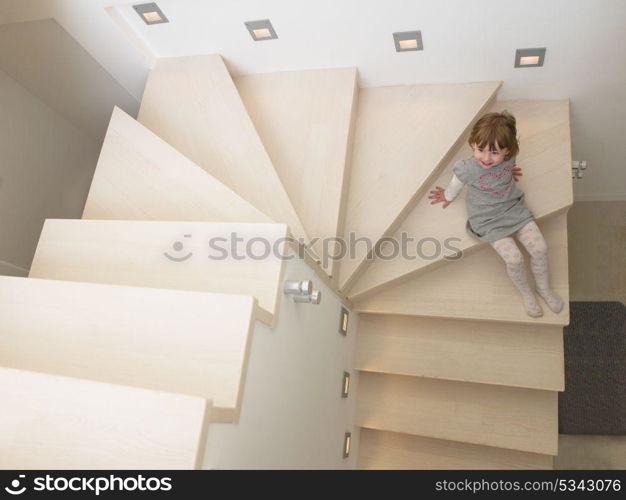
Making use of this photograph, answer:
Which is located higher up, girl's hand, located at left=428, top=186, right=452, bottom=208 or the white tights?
girl's hand, located at left=428, top=186, right=452, bottom=208

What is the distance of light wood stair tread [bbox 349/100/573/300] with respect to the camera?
243 cm

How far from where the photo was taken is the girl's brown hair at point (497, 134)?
2189 millimetres

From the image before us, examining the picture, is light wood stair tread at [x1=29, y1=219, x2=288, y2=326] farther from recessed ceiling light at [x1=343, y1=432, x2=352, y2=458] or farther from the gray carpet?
the gray carpet

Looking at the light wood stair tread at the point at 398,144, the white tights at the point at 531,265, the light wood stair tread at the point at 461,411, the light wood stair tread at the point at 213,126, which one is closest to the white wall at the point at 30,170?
the light wood stair tread at the point at 213,126

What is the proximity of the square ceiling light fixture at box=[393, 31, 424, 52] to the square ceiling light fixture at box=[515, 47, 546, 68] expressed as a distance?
19.0 inches

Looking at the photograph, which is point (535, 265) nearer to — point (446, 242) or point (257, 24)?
point (446, 242)

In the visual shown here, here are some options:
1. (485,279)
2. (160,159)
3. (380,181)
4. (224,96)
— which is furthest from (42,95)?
(485,279)

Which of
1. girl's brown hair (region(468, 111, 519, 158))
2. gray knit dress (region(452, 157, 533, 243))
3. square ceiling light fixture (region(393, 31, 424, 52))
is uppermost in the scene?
square ceiling light fixture (region(393, 31, 424, 52))

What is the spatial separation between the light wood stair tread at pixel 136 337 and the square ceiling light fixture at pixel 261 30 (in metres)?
1.75

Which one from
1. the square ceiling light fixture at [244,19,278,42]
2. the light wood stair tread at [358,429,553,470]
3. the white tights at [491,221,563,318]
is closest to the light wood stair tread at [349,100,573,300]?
the white tights at [491,221,563,318]

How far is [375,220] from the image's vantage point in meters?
2.53

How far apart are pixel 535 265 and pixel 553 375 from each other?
56 cm

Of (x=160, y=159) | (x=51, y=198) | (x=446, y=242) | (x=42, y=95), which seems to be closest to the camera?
(x=160, y=159)
